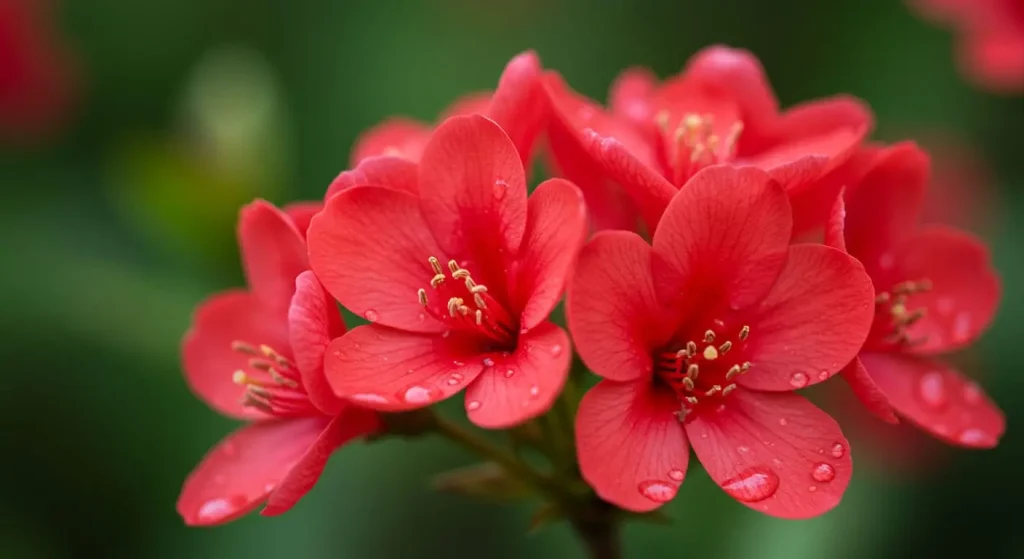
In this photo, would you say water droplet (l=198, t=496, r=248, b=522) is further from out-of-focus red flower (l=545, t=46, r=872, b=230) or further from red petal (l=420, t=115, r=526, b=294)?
out-of-focus red flower (l=545, t=46, r=872, b=230)

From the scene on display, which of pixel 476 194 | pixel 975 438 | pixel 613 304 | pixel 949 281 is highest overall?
pixel 476 194

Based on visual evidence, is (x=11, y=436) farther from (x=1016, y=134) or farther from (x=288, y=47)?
(x=1016, y=134)

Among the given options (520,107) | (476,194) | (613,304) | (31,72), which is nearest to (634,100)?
(520,107)

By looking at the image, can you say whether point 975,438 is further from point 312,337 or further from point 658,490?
point 312,337

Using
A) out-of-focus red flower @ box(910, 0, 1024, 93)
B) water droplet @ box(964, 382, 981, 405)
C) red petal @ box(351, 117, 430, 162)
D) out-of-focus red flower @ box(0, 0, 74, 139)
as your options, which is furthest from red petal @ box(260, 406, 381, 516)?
out-of-focus red flower @ box(0, 0, 74, 139)

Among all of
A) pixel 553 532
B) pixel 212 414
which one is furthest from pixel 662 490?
pixel 212 414
